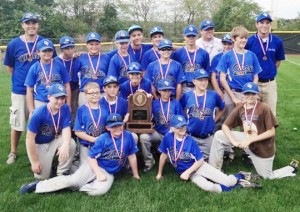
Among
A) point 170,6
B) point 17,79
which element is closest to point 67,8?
point 170,6

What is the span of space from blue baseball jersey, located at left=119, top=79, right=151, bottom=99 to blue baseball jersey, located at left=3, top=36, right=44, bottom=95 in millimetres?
1453

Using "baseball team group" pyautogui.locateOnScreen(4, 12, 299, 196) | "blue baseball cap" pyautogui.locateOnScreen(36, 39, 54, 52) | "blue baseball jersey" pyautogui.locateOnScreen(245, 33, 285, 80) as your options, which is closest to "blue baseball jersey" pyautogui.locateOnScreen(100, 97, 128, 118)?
"baseball team group" pyautogui.locateOnScreen(4, 12, 299, 196)

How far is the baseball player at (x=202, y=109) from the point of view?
229 inches

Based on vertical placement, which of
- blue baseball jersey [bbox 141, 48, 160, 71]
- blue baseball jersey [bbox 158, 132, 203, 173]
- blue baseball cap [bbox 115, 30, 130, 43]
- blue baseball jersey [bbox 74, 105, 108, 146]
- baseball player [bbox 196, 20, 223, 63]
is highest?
blue baseball cap [bbox 115, 30, 130, 43]

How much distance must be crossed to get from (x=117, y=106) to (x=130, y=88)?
18.1 inches

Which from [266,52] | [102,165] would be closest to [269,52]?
[266,52]

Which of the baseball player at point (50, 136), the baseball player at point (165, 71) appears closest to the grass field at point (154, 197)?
the baseball player at point (50, 136)

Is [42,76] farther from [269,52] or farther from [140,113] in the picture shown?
[269,52]

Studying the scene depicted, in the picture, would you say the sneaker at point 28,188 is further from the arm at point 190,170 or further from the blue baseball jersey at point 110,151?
the arm at point 190,170

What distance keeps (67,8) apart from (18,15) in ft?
35.1

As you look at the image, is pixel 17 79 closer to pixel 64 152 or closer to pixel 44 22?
pixel 64 152

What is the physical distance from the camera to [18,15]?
34344 mm

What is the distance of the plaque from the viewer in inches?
223

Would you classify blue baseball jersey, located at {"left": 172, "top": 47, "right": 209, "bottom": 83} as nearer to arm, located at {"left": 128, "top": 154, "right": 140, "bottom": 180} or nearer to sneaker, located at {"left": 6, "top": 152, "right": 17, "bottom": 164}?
arm, located at {"left": 128, "top": 154, "right": 140, "bottom": 180}
